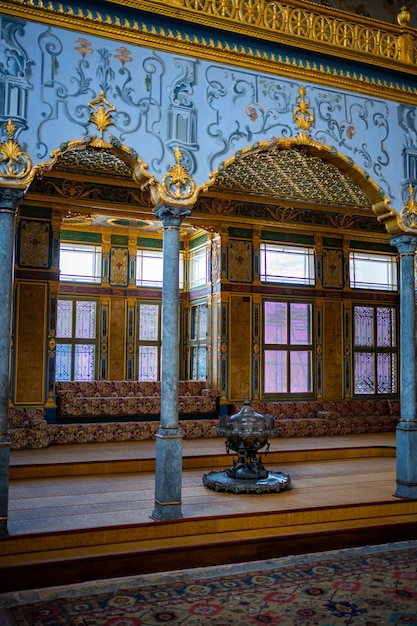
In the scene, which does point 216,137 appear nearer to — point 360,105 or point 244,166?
point 360,105

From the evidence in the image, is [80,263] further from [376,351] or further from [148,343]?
[376,351]

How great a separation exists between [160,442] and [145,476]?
2.21 meters

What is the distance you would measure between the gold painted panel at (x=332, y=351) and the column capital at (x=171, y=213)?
6350mm

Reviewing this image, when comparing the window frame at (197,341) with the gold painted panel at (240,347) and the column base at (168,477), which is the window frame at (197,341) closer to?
the gold painted panel at (240,347)

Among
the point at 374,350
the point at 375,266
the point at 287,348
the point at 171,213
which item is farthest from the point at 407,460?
the point at 375,266

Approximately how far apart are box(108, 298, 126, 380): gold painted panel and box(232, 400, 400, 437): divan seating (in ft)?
8.76

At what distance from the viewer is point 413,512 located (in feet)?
21.3

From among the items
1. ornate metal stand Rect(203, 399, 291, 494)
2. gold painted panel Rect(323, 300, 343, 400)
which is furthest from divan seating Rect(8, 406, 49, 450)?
gold painted panel Rect(323, 300, 343, 400)

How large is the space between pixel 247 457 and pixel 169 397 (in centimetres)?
194

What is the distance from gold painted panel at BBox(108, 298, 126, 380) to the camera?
12.3 metres

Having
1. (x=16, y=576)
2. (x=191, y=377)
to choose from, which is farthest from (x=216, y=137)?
(x=191, y=377)

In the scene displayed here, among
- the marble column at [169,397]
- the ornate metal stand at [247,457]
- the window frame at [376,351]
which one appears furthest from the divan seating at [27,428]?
the window frame at [376,351]

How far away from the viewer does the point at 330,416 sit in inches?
438

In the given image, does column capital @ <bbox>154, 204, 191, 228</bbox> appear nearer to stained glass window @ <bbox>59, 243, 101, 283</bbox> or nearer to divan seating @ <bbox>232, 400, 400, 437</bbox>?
divan seating @ <bbox>232, 400, 400, 437</bbox>
